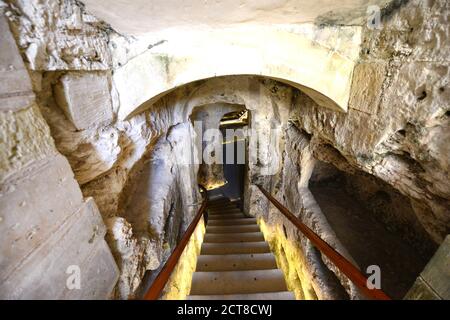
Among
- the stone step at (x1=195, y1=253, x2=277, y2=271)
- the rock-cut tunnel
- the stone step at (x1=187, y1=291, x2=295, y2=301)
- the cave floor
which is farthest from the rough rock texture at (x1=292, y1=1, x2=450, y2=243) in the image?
the stone step at (x1=195, y1=253, x2=277, y2=271)

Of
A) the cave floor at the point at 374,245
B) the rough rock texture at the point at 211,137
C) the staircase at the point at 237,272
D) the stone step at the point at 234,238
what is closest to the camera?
the staircase at the point at 237,272

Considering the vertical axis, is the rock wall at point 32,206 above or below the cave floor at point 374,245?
above

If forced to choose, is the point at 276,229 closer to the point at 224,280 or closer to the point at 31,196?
the point at 224,280

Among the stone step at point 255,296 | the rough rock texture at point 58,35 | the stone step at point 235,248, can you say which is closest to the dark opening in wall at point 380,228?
the stone step at point 235,248

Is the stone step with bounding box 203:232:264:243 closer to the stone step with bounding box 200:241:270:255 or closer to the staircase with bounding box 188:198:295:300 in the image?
the staircase with bounding box 188:198:295:300

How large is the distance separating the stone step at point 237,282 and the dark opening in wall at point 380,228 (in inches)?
54.6

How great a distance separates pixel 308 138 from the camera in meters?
4.00

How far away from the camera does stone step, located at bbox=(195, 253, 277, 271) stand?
3.03 m

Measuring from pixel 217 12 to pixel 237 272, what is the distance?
283cm

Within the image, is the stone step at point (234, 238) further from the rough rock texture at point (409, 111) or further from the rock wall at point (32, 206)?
the rock wall at point (32, 206)

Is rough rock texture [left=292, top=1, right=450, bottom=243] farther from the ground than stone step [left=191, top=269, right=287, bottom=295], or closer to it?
farther from the ground

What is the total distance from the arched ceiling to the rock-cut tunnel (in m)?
0.02

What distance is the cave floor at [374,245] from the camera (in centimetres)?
296
